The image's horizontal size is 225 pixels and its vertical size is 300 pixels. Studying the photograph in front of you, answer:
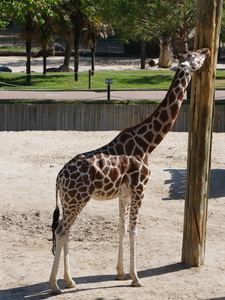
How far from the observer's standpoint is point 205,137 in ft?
25.2

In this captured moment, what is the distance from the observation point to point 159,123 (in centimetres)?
729

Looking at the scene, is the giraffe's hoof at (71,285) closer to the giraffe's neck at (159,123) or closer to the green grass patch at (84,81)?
the giraffe's neck at (159,123)

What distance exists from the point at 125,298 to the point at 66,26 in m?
20.8

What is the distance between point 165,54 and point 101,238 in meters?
24.9

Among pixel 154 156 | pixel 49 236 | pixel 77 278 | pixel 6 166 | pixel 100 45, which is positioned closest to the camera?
pixel 77 278

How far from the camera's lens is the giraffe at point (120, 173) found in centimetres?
683

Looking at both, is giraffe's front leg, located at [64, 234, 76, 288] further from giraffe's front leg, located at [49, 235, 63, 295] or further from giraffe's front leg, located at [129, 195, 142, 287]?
giraffe's front leg, located at [129, 195, 142, 287]

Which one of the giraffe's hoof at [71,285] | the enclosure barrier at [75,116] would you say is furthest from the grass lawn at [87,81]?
the giraffe's hoof at [71,285]

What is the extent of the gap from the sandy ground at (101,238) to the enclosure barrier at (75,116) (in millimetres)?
2343

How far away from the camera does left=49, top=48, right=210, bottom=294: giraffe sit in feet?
22.4

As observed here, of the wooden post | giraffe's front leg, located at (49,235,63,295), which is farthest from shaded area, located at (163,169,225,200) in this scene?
giraffe's front leg, located at (49,235,63,295)

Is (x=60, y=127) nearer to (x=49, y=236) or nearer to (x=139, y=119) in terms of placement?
(x=139, y=119)

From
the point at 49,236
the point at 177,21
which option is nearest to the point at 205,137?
the point at 49,236

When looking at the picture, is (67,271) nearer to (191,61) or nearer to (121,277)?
(121,277)
